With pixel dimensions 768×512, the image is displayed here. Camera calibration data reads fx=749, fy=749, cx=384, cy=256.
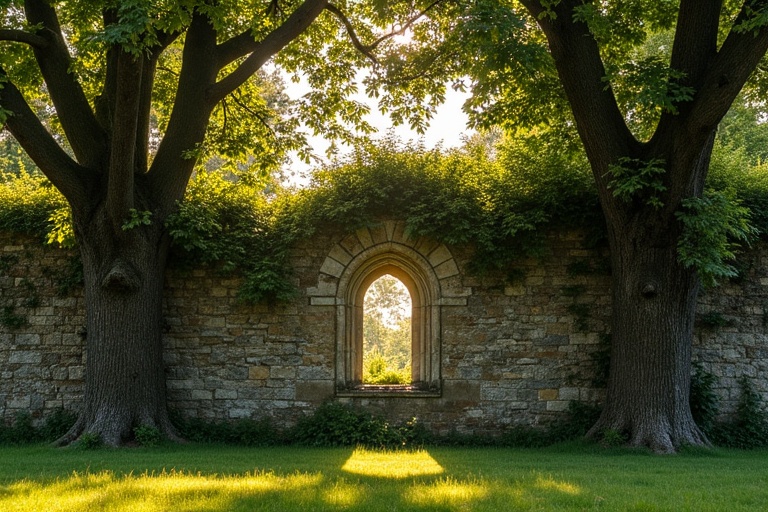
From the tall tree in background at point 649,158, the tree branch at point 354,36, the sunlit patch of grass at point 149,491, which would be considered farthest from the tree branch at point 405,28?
the sunlit patch of grass at point 149,491

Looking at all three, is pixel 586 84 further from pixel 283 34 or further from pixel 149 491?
pixel 149 491

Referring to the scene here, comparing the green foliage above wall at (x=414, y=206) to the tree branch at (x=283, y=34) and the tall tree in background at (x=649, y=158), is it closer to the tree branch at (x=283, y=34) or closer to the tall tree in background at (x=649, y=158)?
the tall tree in background at (x=649, y=158)

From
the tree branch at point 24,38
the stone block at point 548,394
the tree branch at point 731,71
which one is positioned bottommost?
the stone block at point 548,394

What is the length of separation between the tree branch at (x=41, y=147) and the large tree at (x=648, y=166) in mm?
5116

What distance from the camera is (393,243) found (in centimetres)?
1087

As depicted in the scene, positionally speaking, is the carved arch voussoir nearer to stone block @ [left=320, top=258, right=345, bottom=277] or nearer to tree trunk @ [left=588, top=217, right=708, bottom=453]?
stone block @ [left=320, top=258, right=345, bottom=277]

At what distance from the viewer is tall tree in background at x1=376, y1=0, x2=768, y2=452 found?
8.37 metres

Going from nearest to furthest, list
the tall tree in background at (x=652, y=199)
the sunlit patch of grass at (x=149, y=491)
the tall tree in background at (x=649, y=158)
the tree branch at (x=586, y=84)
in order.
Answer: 1. the sunlit patch of grass at (x=149, y=491)
2. the tall tree in background at (x=649, y=158)
3. the tall tree in background at (x=652, y=199)
4. the tree branch at (x=586, y=84)

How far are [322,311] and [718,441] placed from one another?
18.9 feet

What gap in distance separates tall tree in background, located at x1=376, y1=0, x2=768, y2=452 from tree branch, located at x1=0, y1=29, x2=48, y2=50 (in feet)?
16.6

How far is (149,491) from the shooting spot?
18.6 ft

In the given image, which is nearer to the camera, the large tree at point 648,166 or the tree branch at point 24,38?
the large tree at point 648,166

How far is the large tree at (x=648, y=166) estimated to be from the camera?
8406 millimetres

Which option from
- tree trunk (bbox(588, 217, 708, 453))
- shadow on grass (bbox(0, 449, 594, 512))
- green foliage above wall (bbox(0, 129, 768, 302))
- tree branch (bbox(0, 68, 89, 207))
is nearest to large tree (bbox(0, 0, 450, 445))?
tree branch (bbox(0, 68, 89, 207))
